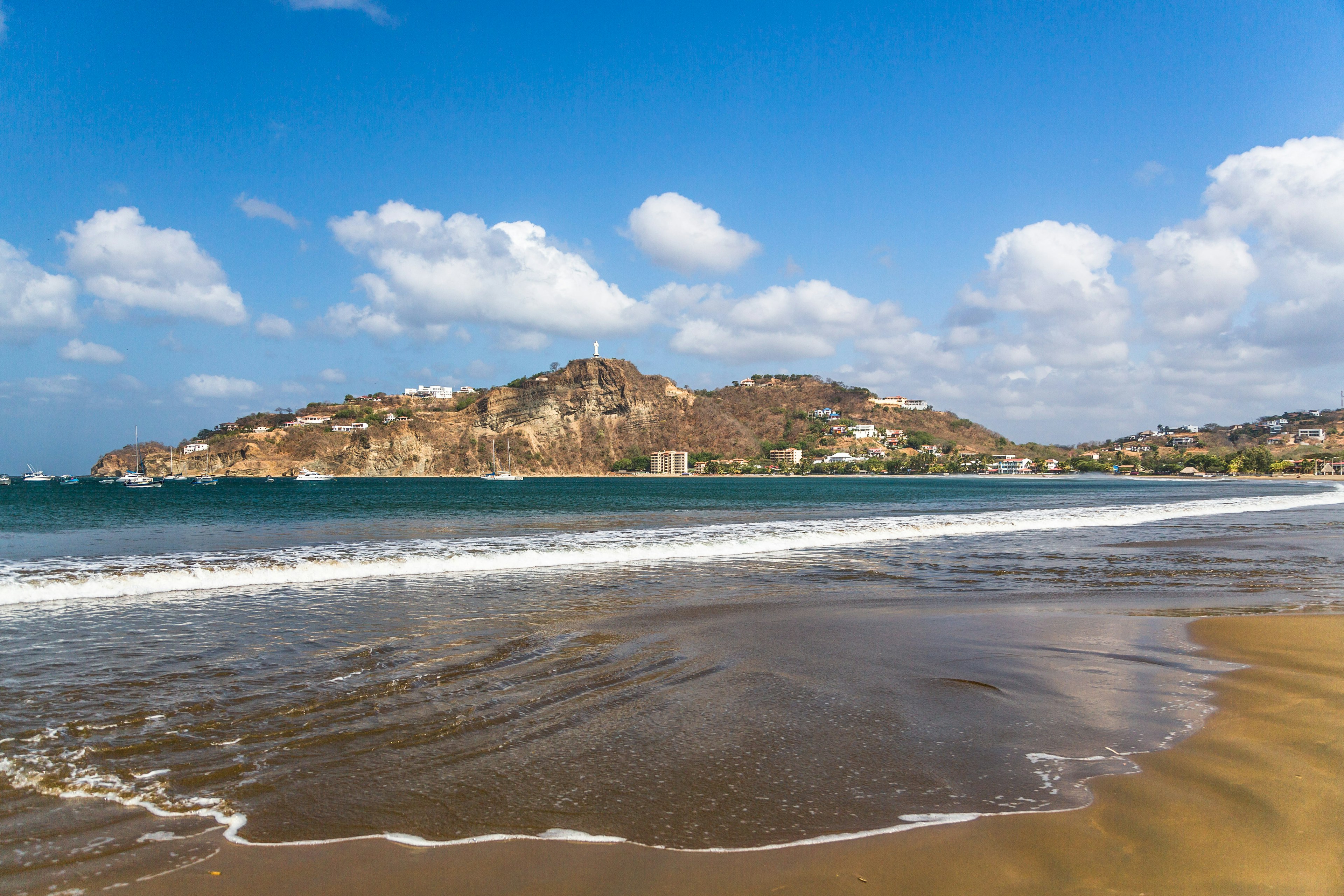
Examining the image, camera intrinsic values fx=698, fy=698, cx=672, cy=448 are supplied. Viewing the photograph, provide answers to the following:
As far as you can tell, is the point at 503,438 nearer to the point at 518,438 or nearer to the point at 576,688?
the point at 518,438

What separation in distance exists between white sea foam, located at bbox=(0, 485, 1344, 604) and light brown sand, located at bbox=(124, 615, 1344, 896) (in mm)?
11328

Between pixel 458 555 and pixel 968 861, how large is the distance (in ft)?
48.7

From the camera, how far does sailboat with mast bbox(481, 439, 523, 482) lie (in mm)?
136500

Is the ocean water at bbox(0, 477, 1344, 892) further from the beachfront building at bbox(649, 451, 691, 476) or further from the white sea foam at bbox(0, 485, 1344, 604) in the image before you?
the beachfront building at bbox(649, 451, 691, 476)

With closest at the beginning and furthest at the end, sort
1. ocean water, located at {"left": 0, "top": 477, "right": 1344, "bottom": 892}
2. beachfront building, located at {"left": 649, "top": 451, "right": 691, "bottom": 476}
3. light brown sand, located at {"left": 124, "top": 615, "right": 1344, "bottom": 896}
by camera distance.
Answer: light brown sand, located at {"left": 124, "top": 615, "right": 1344, "bottom": 896}, ocean water, located at {"left": 0, "top": 477, "right": 1344, "bottom": 892}, beachfront building, located at {"left": 649, "top": 451, "right": 691, "bottom": 476}

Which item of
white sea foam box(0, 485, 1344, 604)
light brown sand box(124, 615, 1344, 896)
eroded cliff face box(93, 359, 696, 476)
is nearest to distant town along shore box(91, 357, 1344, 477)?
eroded cliff face box(93, 359, 696, 476)

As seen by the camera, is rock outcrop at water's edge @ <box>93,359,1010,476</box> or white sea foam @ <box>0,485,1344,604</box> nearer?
white sea foam @ <box>0,485,1344,604</box>

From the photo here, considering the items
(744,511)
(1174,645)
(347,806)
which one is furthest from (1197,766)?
(744,511)

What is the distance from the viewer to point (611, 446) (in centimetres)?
16612

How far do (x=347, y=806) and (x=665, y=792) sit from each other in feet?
6.14

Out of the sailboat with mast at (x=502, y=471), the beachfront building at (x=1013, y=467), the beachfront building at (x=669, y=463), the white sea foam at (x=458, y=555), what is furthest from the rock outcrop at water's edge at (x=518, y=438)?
the white sea foam at (x=458, y=555)

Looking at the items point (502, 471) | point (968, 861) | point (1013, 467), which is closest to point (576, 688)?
point (968, 861)

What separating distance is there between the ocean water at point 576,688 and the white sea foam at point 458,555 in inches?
5.9

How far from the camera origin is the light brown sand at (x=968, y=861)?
10.8ft
